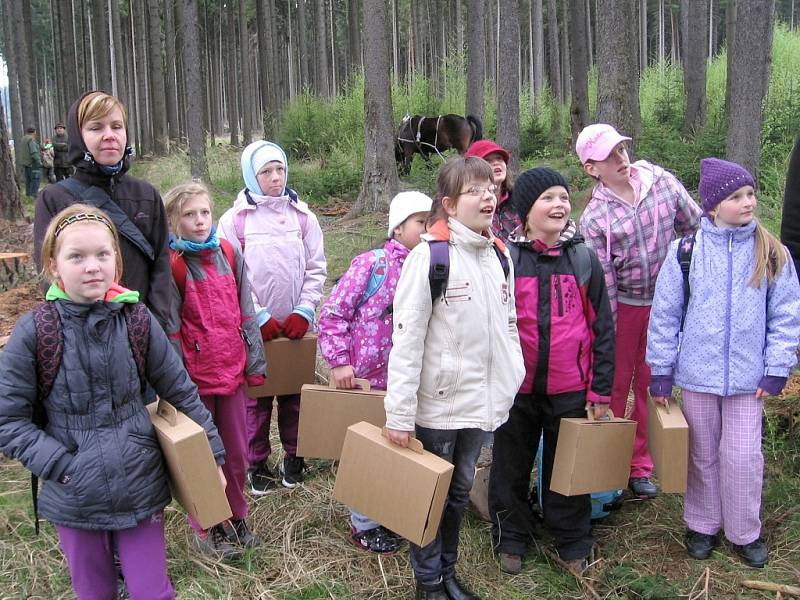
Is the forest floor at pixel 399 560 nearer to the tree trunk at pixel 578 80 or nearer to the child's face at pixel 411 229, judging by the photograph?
the child's face at pixel 411 229

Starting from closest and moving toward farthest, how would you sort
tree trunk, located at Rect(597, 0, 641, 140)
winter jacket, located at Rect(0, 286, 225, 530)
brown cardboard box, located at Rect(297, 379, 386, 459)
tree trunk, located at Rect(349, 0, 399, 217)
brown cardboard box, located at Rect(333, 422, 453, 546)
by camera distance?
winter jacket, located at Rect(0, 286, 225, 530) → brown cardboard box, located at Rect(333, 422, 453, 546) → brown cardboard box, located at Rect(297, 379, 386, 459) → tree trunk, located at Rect(597, 0, 641, 140) → tree trunk, located at Rect(349, 0, 399, 217)

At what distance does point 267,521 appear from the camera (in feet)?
12.2

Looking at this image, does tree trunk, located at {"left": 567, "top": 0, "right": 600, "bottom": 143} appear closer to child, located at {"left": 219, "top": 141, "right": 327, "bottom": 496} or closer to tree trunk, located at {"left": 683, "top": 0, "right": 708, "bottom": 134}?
tree trunk, located at {"left": 683, "top": 0, "right": 708, "bottom": 134}

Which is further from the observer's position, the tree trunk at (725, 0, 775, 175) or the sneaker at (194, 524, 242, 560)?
the tree trunk at (725, 0, 775, 175)

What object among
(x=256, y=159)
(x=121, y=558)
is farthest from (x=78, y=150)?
(x=121, y=558)

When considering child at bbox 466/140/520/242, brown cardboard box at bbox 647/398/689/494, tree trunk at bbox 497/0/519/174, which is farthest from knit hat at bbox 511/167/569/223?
tree trunk at bbox 497/0/519/174

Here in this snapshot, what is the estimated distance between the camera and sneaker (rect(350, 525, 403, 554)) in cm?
345

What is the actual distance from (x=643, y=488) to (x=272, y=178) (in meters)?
2.54

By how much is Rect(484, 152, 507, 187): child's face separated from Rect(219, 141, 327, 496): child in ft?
3.50

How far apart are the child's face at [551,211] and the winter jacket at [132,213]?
158 cm

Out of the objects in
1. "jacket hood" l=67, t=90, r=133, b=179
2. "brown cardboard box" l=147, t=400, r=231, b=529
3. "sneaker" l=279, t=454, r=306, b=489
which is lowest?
"sneaker" l=279, t=454, r=306, b=489

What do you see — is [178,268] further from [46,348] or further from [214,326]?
[46,348]

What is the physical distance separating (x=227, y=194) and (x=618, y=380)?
504 inches

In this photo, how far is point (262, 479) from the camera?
412 cm
